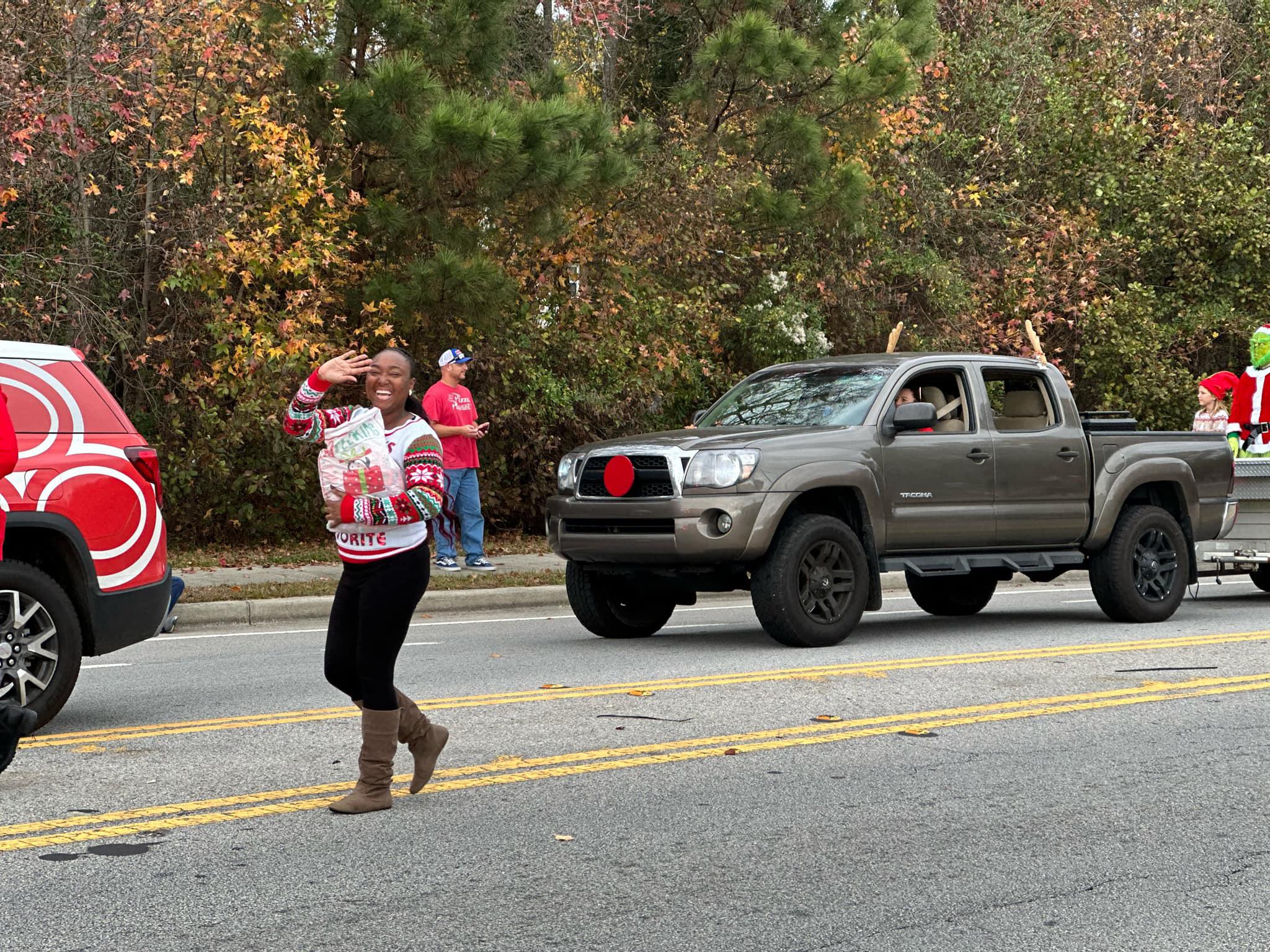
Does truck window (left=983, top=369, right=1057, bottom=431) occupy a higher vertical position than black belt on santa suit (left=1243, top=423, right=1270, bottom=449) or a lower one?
higher

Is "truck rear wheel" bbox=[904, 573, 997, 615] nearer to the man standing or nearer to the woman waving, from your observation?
the man standing

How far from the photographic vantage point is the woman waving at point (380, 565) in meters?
5.95

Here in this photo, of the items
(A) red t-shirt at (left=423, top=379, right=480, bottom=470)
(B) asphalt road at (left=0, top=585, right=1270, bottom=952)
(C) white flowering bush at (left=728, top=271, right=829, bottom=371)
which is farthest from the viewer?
(C) white flowering bush at (left=728, top=271, right=829, bottom=371)

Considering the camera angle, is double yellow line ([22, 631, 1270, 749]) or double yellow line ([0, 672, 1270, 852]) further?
double yellow line ([22, 631, 1270, 749])

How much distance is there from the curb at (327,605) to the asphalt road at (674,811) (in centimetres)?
277

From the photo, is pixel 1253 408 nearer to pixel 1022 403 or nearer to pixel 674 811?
pixel 1022 403

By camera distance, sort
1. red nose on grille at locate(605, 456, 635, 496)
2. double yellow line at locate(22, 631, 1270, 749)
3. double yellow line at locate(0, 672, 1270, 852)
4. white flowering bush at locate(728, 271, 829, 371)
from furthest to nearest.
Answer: white flowering bush at locate(728, 271, 829, 371) → red nose on grille at locate(605, 456, 635, 496) → double yellow line at locate(22, 631, 1270, 749) → double yellow line at locate(0, 672, 1270, 852)

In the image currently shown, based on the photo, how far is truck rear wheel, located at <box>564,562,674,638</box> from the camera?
11375 mm

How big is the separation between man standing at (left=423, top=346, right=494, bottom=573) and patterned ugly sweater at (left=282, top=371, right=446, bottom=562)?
8831 millimetres

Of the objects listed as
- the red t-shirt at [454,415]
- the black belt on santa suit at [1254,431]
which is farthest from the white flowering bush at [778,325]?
the black belt on santa suit at [1254,431]

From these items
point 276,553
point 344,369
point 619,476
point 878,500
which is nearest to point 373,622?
point 344,369

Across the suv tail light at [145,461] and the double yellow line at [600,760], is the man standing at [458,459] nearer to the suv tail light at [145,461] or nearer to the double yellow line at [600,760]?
the suv tail light at [145,461]

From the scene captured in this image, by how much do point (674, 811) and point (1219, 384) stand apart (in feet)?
39.9

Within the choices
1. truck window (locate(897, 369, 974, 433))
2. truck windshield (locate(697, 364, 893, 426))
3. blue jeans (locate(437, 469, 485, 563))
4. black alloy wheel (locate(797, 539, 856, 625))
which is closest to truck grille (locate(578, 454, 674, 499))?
black alloy wheel (locate(797, 539, 856, 625))
